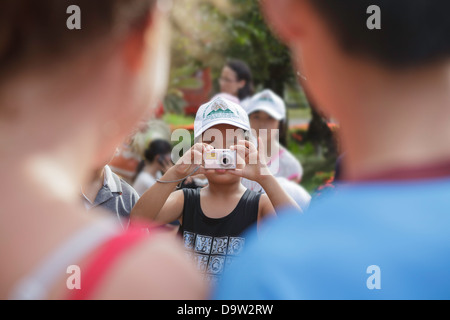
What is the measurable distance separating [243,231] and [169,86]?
7.58 metres

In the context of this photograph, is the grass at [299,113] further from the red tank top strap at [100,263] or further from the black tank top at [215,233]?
the red tank top strap at [100,263]

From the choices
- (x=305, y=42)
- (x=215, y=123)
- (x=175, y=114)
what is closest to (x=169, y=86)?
(x=175, y=114)

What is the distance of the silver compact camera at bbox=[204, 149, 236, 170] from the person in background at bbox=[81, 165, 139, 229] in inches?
22.1

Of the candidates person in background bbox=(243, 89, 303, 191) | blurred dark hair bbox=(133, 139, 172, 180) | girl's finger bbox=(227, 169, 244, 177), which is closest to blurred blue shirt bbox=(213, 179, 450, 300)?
girl's finger bbox=(227, 169, 244, 177)

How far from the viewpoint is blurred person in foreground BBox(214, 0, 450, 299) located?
3.05 feet

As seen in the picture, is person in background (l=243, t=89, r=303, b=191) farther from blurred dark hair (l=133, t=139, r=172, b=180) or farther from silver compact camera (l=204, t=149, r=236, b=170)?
A: silver compact camera (l=204, t=149, r=236, b=170)

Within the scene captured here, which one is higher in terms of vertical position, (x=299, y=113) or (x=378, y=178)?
(x=299, y=113)

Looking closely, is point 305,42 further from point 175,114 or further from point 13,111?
point 175,114

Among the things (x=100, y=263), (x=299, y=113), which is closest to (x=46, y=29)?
(x=100, y=263)

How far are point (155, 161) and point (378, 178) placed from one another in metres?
5.44

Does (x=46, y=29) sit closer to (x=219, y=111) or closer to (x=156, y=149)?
(x=219, y=111)

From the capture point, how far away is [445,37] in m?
0.96

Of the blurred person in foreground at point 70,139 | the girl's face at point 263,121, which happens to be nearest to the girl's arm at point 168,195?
the girl's face at point 263,121

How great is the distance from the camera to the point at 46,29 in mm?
950
